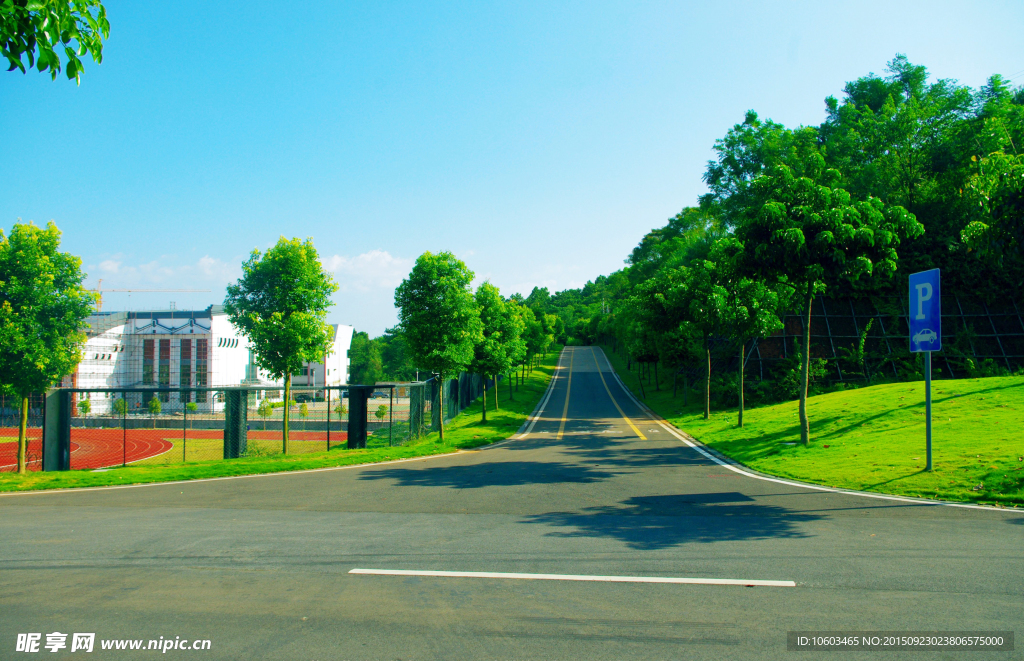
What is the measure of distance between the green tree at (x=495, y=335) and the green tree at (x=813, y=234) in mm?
16404

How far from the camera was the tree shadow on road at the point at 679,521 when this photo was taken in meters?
7.60

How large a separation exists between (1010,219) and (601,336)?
99798mm

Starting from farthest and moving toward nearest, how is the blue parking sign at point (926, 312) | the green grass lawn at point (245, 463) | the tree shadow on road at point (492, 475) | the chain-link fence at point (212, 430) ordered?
the chain-link fence at point (212, 430) → the green grass lawn at point (245, 463) → the tree shadow on road at point (492, 475) → the blue parking sign at point (926, 312)

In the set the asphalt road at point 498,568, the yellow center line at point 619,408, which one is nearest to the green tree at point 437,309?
the yellow center line at point 619,408

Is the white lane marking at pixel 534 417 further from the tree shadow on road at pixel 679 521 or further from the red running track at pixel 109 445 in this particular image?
the tree shadow on road at pixel 679 521

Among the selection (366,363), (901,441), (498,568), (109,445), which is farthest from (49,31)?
(366,363)

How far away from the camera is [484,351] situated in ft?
98.9

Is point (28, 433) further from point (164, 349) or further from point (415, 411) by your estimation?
point (164, 349)

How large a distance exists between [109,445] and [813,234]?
3338 centimetres

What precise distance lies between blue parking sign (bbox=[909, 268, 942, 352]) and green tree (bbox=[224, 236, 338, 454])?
17542 mm

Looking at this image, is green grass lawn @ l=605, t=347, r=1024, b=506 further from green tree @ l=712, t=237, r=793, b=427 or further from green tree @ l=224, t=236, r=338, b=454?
green tree @ l=224, t=236, r=338, b=454

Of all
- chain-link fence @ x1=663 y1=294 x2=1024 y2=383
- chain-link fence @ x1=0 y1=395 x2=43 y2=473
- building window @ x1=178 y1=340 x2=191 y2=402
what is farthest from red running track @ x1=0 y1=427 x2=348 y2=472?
building window @ x1=178 y1=340 x2=191 y2=402

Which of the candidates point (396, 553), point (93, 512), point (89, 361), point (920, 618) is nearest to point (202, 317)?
point (89, 361)

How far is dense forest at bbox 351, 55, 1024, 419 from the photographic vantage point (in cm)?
1485
